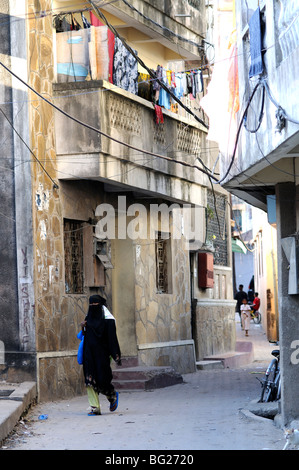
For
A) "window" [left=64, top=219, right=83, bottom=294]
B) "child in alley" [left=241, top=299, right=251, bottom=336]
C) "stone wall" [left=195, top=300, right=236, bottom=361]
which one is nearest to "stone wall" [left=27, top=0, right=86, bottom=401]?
"window" [left=64, top=219, right=83, bottom=294]

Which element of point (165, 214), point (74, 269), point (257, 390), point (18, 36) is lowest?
point (257, 390)

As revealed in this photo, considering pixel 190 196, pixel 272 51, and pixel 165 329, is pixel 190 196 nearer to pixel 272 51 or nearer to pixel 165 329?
pixel 165 329

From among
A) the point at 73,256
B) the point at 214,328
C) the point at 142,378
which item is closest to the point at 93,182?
the point at 73,256

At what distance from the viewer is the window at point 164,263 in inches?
826

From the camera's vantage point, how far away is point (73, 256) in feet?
56.0

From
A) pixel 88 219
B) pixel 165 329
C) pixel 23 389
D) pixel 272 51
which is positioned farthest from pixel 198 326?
pixel 272 51

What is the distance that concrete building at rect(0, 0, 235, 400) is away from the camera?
15.3 meters

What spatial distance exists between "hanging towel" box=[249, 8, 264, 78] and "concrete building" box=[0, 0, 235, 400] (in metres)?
3.95

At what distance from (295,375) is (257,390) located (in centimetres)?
520

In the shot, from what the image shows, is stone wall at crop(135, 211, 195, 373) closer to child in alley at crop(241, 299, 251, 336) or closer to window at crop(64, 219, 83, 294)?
window at crop(64, 219, 83, 294)

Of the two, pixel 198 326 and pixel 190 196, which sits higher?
pixel 190 196

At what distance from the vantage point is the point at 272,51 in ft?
33.9

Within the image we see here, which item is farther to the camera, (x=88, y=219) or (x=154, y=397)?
(x=88, y=219)

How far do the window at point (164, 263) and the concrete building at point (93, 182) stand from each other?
28mm
